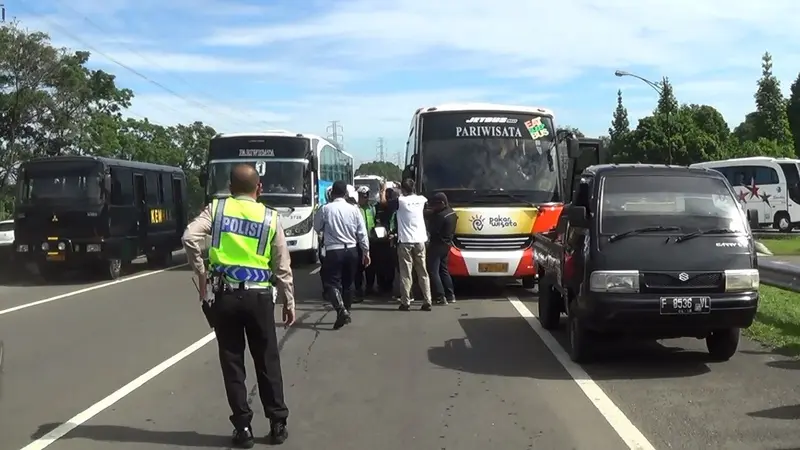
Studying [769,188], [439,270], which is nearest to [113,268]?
[439,270]

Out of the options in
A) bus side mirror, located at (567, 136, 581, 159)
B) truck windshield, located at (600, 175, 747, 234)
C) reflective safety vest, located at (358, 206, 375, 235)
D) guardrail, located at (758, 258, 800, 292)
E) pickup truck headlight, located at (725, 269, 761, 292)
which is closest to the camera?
pickup truck headlight, located at (725, 269, 761, 292)

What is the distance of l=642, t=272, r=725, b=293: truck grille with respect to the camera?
8711 millimetres

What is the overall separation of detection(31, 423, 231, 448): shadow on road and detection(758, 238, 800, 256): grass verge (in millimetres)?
20752

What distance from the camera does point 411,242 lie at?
544 inches

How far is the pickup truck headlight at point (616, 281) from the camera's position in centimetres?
873

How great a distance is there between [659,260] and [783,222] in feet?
99.2

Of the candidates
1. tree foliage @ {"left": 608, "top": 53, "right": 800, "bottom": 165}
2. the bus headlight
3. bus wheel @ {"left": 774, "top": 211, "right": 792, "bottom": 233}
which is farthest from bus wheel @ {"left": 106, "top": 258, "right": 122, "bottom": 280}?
tree foliage @ {"left": 608, "top": 53, "right": 800, "bottom": 165}

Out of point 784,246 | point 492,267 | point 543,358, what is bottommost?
point 784,246

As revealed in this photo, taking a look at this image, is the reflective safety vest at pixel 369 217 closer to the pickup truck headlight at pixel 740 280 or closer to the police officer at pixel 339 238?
the police officer at pixel 339 238

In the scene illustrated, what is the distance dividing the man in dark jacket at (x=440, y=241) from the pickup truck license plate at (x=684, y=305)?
19.1 ft

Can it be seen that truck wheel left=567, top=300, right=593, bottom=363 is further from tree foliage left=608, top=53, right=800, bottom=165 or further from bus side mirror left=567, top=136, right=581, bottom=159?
tree foliage left=608, top=53, right=800, bottom=165

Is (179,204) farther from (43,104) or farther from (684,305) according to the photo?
(684,305)

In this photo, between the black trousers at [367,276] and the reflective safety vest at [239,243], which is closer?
A: the reflective safety vest at [239,243]

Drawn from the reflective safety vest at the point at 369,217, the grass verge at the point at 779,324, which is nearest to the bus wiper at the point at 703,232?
the grass verge at the point at 779,324
